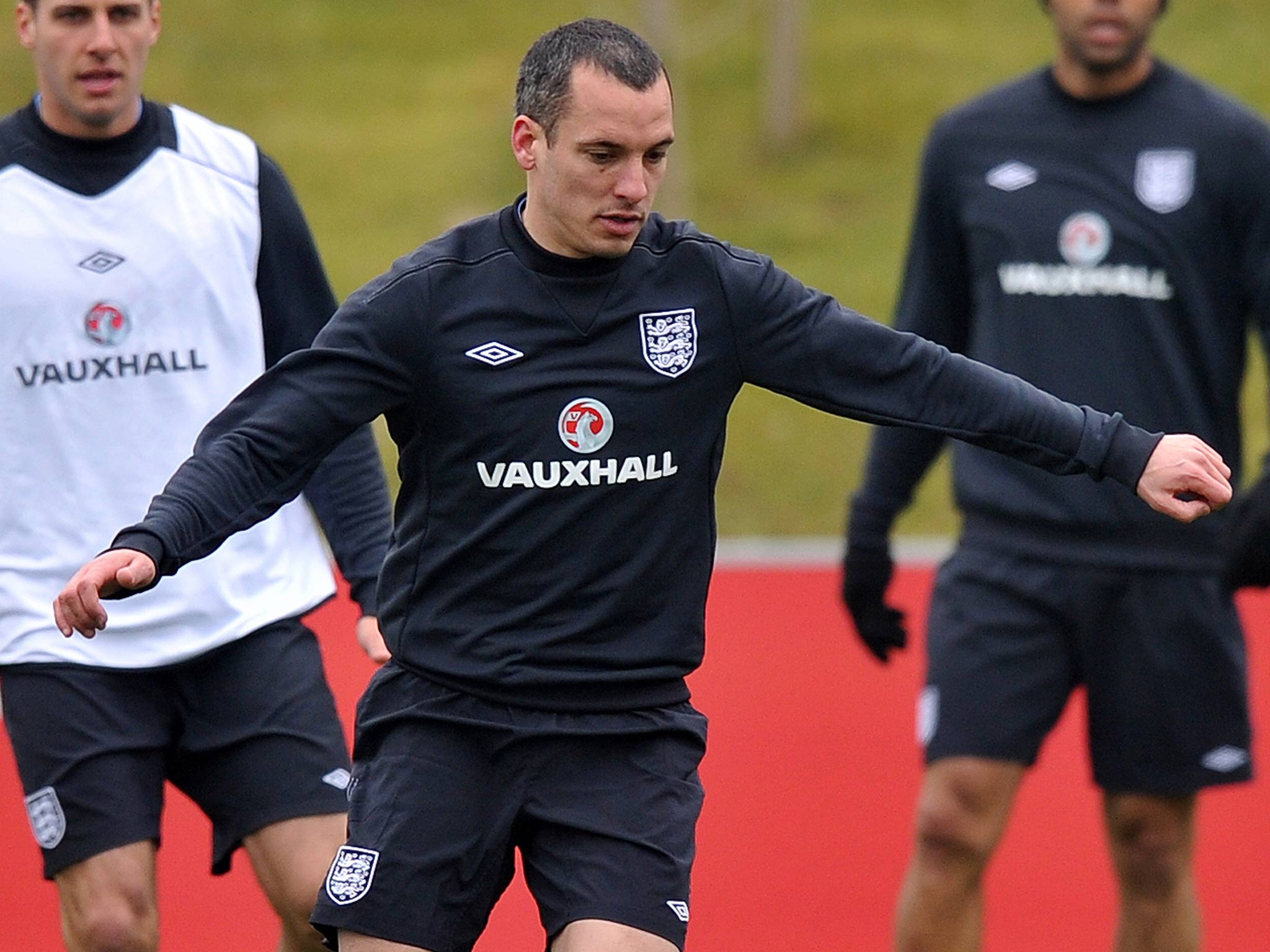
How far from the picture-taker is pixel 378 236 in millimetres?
15289

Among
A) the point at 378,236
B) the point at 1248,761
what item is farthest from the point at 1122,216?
the point at 378,236

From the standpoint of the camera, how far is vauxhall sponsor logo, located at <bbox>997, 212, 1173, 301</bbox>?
523 cm

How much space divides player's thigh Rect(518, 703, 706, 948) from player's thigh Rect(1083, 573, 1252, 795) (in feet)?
5.50

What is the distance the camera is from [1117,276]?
17.2 ft

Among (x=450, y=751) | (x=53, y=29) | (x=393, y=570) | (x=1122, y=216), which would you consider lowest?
(x=450, y=751)

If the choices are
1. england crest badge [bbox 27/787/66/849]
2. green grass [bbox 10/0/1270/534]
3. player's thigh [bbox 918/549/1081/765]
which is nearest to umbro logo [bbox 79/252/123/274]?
england crest badge [bbox 27/787/66/849]

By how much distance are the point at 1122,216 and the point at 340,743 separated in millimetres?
2186

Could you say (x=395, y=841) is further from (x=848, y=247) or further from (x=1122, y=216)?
(x=848, y=247)

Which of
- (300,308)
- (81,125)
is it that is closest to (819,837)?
(300,308)

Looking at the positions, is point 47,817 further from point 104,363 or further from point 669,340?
point 669,340

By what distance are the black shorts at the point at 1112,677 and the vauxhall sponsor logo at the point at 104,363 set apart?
200 centimetres

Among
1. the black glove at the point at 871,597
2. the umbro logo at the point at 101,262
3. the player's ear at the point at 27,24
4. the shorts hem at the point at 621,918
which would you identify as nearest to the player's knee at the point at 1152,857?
the black glove at the point at 871,597

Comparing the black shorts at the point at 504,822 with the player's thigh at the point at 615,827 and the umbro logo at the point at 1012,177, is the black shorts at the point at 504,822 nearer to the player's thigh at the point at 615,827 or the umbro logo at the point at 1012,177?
the player's thigh at the point at 615,827

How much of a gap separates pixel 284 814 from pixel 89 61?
1.56 m
